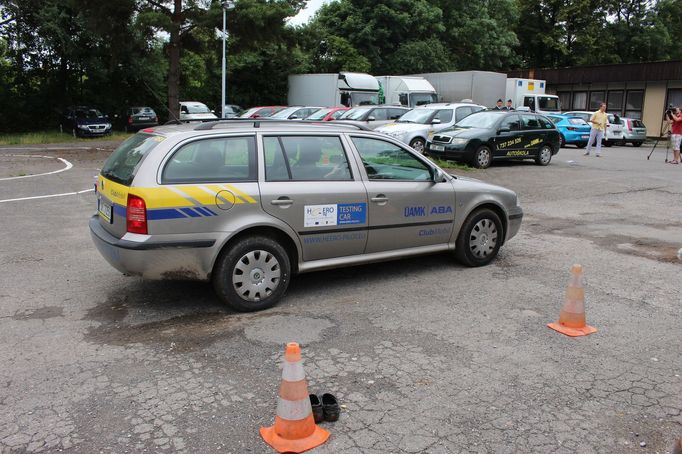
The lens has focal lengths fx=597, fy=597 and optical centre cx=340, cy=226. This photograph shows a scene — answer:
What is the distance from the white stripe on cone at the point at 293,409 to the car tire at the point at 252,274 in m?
2.02

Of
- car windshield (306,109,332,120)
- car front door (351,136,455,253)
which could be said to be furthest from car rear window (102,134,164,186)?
car windshield (306,109,332,120)

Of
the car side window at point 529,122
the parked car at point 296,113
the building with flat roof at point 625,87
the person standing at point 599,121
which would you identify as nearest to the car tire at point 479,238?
the car side window at point 529,122

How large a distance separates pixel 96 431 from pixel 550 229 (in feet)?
24.7

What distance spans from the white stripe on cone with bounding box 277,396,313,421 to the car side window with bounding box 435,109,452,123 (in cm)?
1605

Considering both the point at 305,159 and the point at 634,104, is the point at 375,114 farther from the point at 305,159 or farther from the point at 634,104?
A: the point at 634,104

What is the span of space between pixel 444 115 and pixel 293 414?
53.8ft

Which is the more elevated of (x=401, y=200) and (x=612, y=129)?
(x=612, y=129)

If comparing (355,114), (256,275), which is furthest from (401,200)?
(355,114)

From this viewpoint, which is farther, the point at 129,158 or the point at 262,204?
the point at 129,158

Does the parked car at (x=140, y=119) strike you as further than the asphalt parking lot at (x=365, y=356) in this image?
Yes

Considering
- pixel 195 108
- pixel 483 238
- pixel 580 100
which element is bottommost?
pixel 483 238

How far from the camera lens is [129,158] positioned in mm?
5367

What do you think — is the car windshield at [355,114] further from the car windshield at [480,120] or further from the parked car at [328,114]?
the car windshield at [480,120]

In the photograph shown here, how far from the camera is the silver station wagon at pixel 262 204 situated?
4953mm
